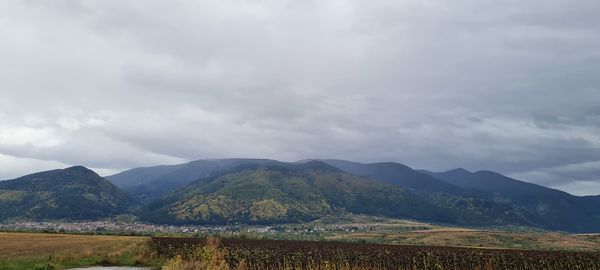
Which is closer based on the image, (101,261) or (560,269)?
(101,261)

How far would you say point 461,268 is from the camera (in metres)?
47.1

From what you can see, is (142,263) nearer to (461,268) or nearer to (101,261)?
(101,261)

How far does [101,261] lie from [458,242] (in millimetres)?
86594

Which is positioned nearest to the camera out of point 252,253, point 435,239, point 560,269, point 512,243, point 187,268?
point 187,268

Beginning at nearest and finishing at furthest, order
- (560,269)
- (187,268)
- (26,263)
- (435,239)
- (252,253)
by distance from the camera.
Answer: (187,268)
(26,263)
(560,269)
(252,253)
(435,239)

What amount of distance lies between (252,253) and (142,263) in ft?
41.7

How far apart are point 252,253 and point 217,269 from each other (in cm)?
2376

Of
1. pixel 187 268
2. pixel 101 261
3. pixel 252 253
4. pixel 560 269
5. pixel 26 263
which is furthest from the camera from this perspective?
pixel 252 253

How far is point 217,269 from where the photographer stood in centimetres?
2856

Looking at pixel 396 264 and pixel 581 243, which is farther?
pixel 581 243

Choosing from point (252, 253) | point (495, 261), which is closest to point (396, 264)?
point (495, 261)

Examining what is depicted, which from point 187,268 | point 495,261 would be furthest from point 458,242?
point 187,268

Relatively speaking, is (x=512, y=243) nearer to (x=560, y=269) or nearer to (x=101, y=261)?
(x=560, y=269)

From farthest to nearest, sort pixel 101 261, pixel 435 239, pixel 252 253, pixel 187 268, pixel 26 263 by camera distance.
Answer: pixel 435 239 < pixel 252 253 < pixel 101 261 < pixel 26 263 < pixel 187 268
